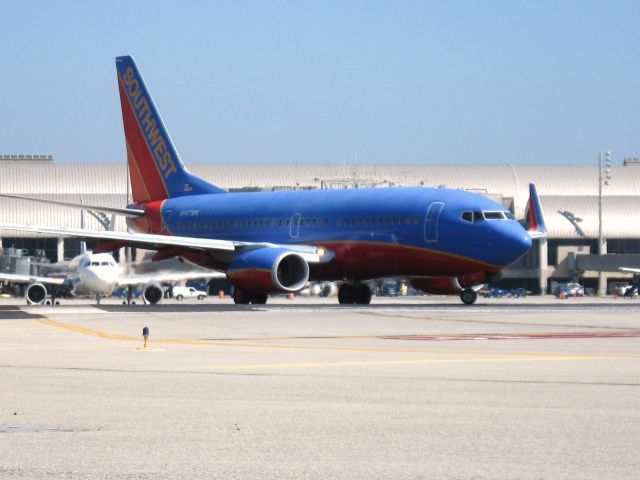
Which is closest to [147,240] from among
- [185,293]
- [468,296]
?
[468,296]

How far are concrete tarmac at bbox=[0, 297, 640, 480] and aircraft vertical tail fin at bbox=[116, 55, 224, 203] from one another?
29811 mm

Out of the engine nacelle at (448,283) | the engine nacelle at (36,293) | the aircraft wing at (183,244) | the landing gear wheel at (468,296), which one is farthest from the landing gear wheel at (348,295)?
the engine nacelle at (36,293)

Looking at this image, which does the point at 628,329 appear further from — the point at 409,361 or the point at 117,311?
the point at 117,311

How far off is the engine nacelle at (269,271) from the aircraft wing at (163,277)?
30.7 feet

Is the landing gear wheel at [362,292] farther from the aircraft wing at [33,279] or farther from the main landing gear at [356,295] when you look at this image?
the aircraft wing at [33,279]

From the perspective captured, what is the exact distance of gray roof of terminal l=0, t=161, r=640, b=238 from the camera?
11650 centimetres

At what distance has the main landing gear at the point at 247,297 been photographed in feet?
153

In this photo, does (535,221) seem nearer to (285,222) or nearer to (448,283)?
(448,283)

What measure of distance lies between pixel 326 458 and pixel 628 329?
66.3ft

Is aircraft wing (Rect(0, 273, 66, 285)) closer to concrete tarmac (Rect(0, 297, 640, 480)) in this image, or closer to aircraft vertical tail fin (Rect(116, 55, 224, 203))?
aircraft vertical tail fin (Rect(116, 55, 224, 203))

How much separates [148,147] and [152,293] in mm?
6532

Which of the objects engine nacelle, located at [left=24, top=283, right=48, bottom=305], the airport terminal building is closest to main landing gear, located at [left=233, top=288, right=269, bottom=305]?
→ engine nacelle, located at [left=24, top=283, right=48, bottom=305]

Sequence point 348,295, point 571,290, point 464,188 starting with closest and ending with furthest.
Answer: point 348,295 < point 571,290 < point 464,188

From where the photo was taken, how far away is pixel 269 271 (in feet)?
145
